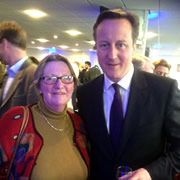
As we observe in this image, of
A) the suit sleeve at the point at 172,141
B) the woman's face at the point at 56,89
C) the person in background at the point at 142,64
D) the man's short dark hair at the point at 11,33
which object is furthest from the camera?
the person in background at the point at 142,64

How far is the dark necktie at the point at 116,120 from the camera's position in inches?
50.8

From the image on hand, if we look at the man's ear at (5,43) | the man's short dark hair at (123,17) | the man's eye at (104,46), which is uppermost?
the man's short dark hair at (123,17)

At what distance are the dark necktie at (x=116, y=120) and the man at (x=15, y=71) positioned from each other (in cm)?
82

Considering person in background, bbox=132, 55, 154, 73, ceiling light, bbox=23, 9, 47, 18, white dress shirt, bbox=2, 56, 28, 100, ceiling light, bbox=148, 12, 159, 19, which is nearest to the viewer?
white dress shirt, bbox=2, 56, 28, 100

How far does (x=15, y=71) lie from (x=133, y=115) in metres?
1.32

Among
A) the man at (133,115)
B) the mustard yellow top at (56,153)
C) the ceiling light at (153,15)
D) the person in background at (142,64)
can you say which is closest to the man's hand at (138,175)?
the man at (133,115)

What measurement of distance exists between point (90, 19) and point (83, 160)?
19.1 ft

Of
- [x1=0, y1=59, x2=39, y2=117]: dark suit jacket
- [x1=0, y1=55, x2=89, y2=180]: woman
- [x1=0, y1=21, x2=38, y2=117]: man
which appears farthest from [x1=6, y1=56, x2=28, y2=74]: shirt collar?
[x1=0, y1=55, x2=89, y2=180]: woman

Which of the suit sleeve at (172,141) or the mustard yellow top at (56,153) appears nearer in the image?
the suit sleeve at (172,141)

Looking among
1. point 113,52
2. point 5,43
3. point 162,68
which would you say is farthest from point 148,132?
point 162,68

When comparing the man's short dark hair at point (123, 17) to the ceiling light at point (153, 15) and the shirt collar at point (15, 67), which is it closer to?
the shirt collar at point (15, 67)

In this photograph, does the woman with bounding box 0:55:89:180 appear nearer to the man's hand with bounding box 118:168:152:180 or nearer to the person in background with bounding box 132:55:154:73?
the man's hand with bounding box 118:168:152:180

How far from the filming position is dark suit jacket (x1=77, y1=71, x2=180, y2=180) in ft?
3.92

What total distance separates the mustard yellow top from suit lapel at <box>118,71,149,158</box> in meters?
0.38
